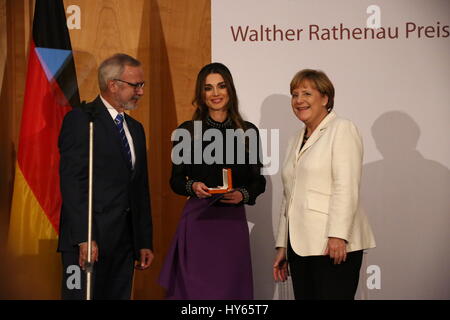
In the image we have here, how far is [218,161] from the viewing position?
12.4 ft

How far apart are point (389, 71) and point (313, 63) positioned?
1.81ft

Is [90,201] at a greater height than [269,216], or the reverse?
[90,201]

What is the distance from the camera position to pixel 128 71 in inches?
150

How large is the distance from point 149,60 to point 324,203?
7.38 feet

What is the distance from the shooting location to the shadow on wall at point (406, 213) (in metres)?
4.64

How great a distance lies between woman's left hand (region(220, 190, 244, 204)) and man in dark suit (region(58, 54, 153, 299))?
53 cm

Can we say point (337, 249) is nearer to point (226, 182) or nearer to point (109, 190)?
point (226, 182)

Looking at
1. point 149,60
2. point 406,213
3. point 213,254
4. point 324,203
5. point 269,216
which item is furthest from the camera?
point 149,60

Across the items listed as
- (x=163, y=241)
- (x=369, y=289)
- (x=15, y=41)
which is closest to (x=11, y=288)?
(x=163, y=241)

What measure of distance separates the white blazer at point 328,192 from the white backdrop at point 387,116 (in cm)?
134

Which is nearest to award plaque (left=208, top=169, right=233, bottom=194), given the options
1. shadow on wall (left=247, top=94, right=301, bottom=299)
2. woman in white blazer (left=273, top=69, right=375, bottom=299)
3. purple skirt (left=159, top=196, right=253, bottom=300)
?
purple skirt (left=159, top=196, right=253, bottom=300)

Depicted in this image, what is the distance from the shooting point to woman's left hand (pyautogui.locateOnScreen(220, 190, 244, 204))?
144 inches

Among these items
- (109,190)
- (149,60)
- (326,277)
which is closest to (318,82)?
(326,277)

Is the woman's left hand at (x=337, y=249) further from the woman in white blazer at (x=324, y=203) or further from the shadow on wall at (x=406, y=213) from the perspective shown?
the shadow on wall at (x=406, y=213)
